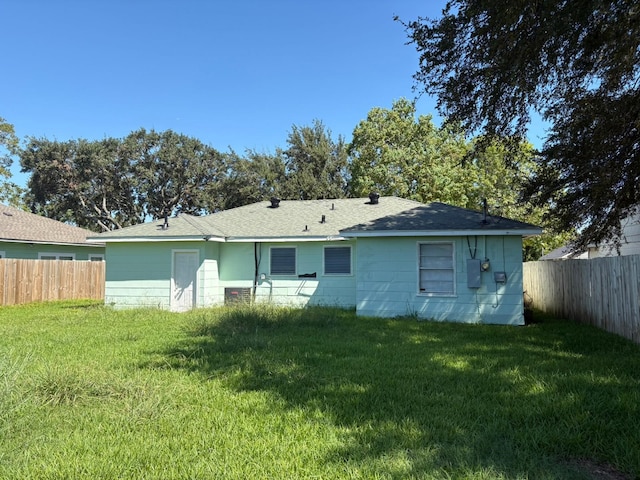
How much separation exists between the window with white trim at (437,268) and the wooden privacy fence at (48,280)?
564 inches

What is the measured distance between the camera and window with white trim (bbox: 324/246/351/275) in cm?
1359

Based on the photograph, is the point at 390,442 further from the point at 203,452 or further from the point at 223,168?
the point at 223,168

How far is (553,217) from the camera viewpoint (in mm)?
9836

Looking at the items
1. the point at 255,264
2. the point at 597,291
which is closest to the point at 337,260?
the point at 255,264

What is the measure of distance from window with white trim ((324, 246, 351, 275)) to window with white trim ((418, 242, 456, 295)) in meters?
2.73

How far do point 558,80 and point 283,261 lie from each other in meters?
9.32

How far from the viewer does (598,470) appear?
3029 millimetres

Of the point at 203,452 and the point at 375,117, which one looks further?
the point at 375,117

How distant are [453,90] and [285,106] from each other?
1623 cm

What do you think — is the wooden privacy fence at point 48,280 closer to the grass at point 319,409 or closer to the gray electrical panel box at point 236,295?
the gray electrical panel box at point 236,295

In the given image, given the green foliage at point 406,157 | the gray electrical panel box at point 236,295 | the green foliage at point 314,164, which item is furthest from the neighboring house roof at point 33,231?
the green foliage at point 406,157

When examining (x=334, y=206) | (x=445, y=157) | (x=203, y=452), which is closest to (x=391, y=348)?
(x=203, y=452)

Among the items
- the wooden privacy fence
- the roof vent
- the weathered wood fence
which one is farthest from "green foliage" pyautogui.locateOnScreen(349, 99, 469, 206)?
the wooden privacy fence

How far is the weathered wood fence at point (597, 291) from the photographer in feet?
25.1
